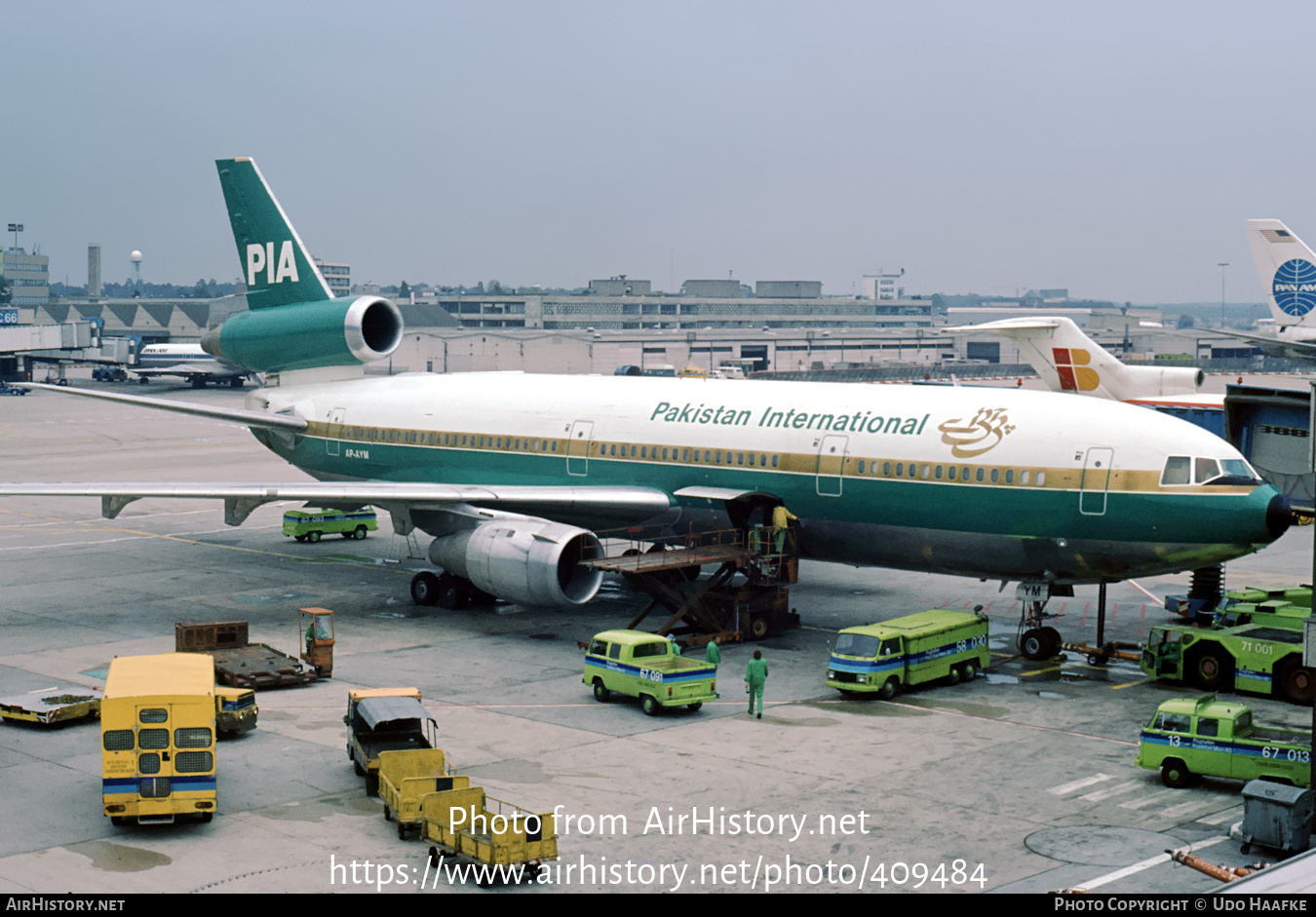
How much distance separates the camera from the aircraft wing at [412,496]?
3325cm

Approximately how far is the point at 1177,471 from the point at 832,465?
765cm

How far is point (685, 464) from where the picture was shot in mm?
33719

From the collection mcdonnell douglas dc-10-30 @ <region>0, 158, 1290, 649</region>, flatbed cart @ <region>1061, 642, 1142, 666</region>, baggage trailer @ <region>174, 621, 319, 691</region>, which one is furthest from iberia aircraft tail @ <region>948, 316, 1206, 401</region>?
baggage trailer @ <region>174, 621, 319, 691</region>

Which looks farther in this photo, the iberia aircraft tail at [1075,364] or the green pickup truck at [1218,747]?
the iberia aircraft tail at [1075,364]

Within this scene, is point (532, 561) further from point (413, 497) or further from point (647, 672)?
point (647, 672)

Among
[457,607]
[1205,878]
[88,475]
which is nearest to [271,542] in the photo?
[457,607]

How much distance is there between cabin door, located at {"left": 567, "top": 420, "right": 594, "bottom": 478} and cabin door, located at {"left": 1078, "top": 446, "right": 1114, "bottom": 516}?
13228mm

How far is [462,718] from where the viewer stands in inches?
989

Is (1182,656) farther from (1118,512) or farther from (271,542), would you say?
(271,542)

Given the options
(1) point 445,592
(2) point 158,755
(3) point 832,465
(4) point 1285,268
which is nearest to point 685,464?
(3) point 832,465

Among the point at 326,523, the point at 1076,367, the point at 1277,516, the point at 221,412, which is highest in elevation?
the point at 1076,367

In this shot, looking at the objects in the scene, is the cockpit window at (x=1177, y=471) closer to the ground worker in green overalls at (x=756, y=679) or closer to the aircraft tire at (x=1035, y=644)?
the aircraft tire at (x=1035, y=644)

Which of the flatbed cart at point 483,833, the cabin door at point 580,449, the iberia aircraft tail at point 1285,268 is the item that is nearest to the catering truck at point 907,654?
the flatbed cart at point 483,833

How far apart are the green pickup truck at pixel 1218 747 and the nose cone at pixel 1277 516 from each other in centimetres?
585
